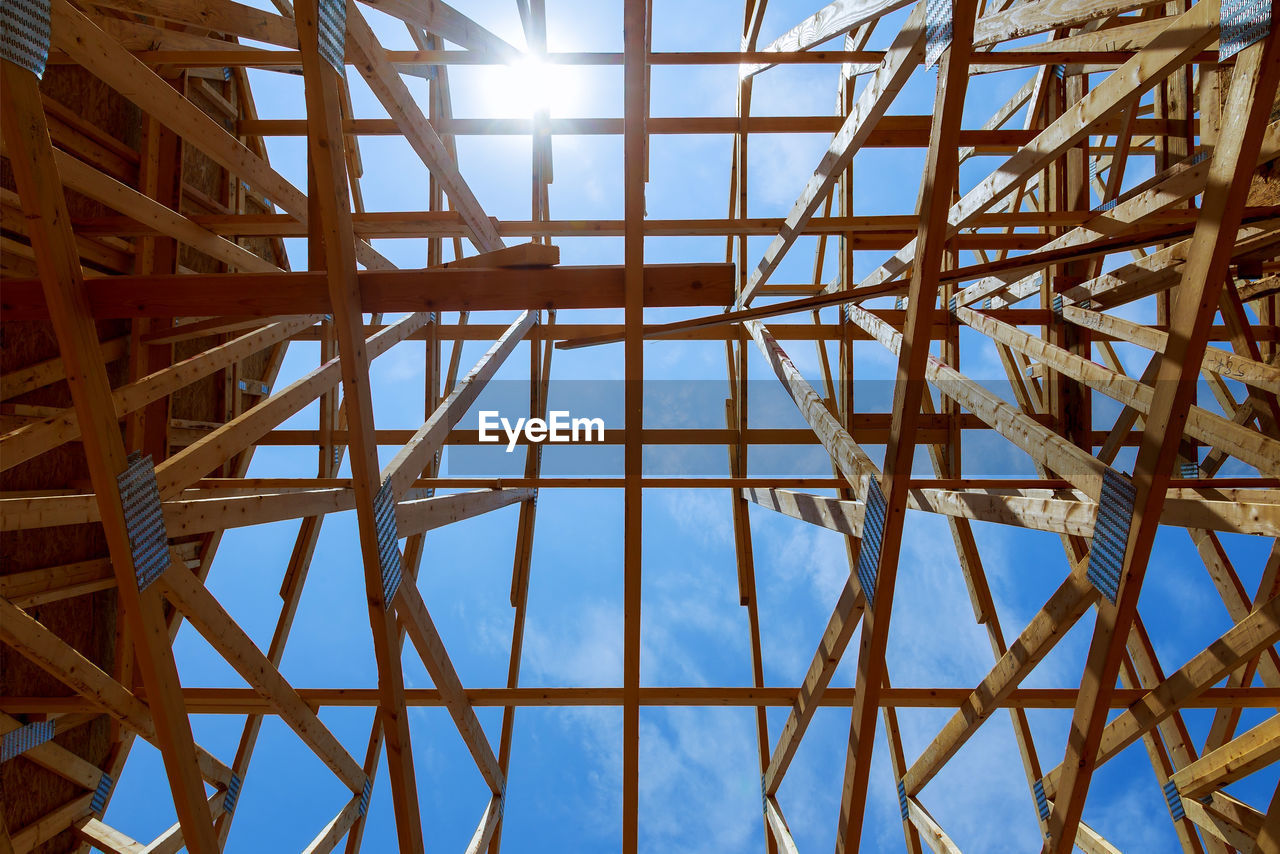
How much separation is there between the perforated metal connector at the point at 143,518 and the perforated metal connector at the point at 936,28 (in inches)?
154

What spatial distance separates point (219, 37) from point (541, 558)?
20.3 m

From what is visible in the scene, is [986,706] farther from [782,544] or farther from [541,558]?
[541,558]

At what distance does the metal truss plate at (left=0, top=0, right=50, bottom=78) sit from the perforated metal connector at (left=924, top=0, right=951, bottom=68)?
357 cm

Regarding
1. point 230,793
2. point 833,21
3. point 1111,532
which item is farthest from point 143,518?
point 833,21

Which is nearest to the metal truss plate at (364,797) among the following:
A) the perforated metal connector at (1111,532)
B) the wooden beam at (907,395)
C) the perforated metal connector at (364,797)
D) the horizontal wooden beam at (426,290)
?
the perforated metal connector at (364,797)

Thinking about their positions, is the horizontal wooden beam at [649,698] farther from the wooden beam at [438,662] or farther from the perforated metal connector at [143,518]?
the perforated metal connector at [143,518]

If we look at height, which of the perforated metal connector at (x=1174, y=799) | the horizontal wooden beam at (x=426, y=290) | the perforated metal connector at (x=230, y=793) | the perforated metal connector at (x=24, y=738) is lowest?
the perforated metal connector at (x=230, y=793)

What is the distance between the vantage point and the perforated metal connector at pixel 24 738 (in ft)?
17.6

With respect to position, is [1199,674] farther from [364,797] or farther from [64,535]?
[64,535]

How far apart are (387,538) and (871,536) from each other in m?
2.52

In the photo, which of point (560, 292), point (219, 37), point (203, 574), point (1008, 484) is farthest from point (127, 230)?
point (1008, 484)

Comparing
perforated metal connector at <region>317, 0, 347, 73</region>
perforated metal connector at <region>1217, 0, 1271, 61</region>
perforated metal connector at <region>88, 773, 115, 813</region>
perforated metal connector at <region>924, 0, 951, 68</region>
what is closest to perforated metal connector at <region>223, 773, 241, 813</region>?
perforated metal connector at <region>88, 773, 115, 813</region>

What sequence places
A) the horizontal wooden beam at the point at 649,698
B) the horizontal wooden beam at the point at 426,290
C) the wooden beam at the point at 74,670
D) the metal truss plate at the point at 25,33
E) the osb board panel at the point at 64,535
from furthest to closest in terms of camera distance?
the osb board panel at the point at 64,535
the horizontal wooden beam at the point at 649,698
the wooden beam at the point at 74,670
the horizontal wooden beam at the point at 426,290
the metal truss plate at the point at 25,33

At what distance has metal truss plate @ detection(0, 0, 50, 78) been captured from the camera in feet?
9.38
